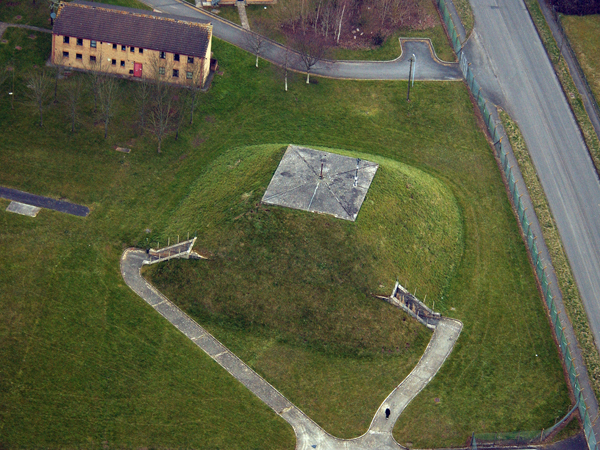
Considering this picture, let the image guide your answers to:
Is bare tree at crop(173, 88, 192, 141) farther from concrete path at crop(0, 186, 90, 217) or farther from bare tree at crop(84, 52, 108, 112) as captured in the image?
concrete path at crop(0, 186, 90, 217)

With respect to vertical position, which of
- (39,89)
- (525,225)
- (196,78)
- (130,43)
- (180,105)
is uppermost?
(130,43)

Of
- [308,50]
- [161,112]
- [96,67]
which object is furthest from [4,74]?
[308,50]

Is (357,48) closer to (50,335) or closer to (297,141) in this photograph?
(297,141)

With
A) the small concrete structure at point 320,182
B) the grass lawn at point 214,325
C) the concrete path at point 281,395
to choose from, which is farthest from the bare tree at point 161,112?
the concrete path at point 281,395

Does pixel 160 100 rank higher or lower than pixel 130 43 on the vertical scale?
lower

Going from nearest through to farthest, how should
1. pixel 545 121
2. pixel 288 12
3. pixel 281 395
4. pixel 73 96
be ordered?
1. pixel 281 395
2. pixel 73 96
3. pixel 545 121
4. pixel 288 12

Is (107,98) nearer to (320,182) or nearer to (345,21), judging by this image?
(320,182)

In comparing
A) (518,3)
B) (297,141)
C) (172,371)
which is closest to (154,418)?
(172,371)
